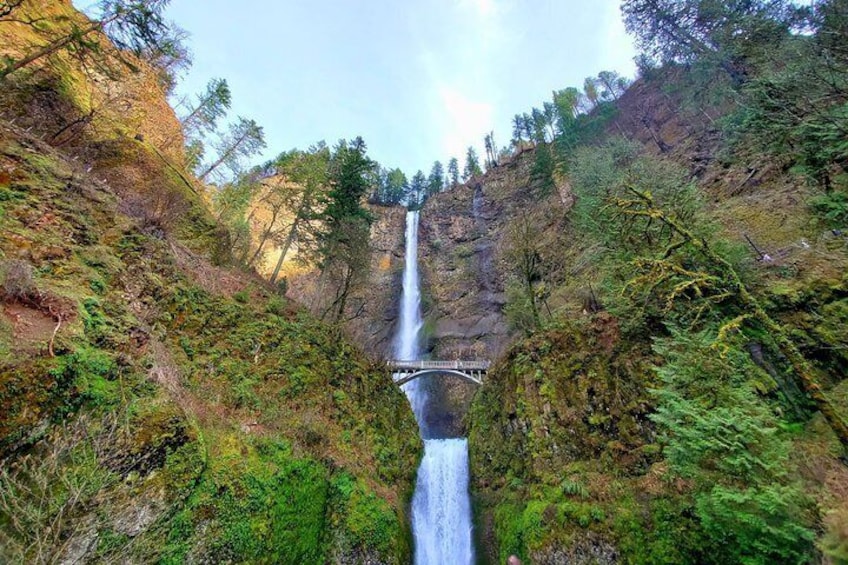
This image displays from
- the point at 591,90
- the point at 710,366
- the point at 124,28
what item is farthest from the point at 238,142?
the point at 591,90

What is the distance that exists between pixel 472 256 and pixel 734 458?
36.9 meters

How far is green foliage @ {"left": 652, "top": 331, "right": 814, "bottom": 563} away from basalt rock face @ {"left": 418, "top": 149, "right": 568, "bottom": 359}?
22.4 metres

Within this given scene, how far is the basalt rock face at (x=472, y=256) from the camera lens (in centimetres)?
3475

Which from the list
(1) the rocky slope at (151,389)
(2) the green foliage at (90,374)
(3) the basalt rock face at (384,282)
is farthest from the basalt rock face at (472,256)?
(2) the green foliage at (90,374)

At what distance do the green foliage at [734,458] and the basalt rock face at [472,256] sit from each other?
22.4 meters

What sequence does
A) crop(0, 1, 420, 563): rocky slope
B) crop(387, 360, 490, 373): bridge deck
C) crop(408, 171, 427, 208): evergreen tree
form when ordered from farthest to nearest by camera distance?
crop(408, 171, 427, 208): evergreen tree, crop(387, 360, 490, 373): bridge deck, crop(0, 1, 420, 563): rocky slope

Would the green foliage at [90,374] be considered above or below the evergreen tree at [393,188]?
below

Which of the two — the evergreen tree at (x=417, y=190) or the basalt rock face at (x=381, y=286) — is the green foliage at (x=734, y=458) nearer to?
the basalt rock face at (x=381, y=286)

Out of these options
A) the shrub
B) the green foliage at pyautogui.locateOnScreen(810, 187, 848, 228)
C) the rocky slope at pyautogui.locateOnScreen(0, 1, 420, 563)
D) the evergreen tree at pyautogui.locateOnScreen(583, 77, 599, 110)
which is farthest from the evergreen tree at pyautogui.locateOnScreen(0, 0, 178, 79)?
the evergreen tree at pyautogui.locateOnScreen(583, 77, 599, 110)

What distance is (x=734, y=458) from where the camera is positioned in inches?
243

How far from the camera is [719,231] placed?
11.3 metres

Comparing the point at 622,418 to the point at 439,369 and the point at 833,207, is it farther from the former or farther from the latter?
the point at 439,369

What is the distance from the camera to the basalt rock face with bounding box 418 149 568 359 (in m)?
34.8

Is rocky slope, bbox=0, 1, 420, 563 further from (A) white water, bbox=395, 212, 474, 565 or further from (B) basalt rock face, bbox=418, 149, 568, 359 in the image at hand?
(B) basalt rock face, bbox=418, 149, 568, 359
